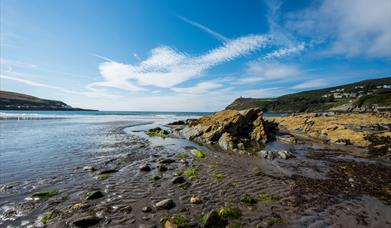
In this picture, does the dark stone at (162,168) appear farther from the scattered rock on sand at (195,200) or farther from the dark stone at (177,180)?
the scattered rock on sand at (195,200)

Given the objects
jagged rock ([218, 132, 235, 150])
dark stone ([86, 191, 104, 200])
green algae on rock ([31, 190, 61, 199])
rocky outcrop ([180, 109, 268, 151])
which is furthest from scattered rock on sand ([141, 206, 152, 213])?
rocky outcrop ([180, 109, 268, 151])

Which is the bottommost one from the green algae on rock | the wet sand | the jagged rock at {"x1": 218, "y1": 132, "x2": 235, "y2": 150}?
the wet sand

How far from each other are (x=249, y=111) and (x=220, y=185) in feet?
74.9

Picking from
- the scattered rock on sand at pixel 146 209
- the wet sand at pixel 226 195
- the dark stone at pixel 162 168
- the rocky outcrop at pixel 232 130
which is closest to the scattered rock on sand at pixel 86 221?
the wet sand at pixel 226 195

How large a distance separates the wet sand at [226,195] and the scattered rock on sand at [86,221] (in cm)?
21

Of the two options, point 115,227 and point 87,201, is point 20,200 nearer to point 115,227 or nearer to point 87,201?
point 87,201

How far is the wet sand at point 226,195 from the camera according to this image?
7.70m

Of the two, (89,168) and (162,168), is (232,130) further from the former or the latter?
(89,168)

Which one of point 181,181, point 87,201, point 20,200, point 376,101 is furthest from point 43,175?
point 376,101

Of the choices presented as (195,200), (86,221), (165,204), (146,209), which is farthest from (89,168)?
(195,200)

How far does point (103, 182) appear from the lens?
37.7 ft

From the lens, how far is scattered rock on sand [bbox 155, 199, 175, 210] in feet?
27.8

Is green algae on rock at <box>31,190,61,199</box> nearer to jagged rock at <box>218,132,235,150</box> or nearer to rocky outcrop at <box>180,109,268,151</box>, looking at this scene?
jagged rock at <box>218,132,235,150</box>

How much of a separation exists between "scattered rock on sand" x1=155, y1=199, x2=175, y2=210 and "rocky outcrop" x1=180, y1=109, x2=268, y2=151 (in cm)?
1585
